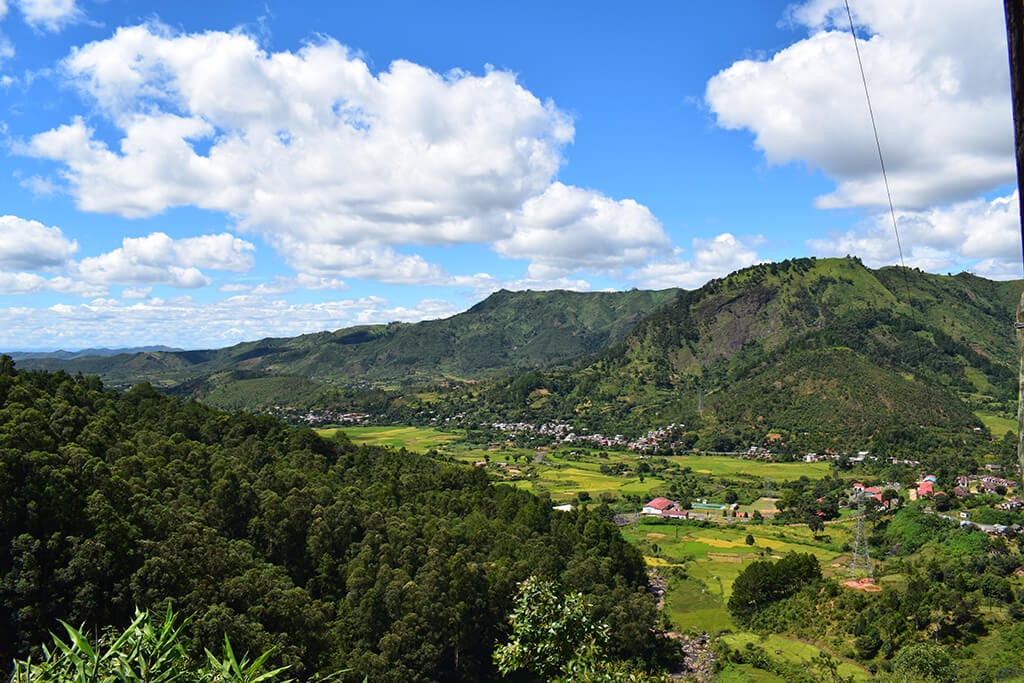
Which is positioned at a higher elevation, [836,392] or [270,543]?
[836,392]

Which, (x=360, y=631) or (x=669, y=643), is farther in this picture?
(x=669, y=643)

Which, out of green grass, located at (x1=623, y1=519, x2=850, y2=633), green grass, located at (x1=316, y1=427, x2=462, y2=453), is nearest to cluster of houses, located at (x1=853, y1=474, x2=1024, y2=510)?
green grass, located at (x1=623, y1=519, x2=850, y2=633)

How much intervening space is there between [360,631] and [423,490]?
73.0 ft

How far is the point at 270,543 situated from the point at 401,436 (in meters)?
116

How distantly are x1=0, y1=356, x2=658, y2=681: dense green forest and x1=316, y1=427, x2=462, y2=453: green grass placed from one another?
73.3m

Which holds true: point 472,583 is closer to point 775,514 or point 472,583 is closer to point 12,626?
point 12,626

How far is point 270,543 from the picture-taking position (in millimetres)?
39500

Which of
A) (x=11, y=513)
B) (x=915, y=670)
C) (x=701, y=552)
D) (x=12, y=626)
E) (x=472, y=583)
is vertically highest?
(x=11, y=513)

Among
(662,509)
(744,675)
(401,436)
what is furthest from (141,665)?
(401,436)

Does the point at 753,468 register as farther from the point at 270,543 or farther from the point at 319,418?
the point at 319,418

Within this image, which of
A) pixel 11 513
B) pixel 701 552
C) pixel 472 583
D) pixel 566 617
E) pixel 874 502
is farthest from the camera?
pixel 874 502

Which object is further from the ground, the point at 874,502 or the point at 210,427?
the point at 210,427

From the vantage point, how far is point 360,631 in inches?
1375

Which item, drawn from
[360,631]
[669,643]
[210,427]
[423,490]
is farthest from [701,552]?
[210,427]
